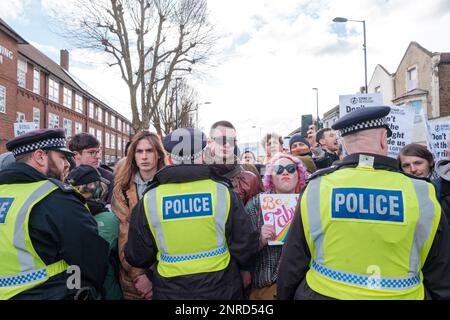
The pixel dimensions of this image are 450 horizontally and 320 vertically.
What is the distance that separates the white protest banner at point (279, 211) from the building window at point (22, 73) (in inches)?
1207

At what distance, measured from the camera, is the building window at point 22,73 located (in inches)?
1075

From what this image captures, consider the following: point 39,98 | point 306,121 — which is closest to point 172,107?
point 39,98

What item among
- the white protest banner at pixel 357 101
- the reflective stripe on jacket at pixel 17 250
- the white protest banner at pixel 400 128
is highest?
the white protest banner at pixel 357 101

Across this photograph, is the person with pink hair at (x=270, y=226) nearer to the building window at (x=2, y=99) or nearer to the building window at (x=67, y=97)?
the building window at (x=2, y=99)

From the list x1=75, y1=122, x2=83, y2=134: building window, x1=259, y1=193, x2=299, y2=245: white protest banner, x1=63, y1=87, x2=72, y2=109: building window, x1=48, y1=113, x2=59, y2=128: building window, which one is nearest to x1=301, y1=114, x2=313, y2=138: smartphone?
x1=259, y1=193, x2=299, y2=245: white protest banner

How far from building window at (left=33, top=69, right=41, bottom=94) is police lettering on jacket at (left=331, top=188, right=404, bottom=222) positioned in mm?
34677

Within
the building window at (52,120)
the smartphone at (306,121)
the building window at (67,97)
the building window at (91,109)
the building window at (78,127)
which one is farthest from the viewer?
the building window at (91,109)

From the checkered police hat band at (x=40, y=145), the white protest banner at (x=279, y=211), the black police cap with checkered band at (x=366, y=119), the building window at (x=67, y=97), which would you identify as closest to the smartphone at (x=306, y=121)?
the white protest banner at (x=279, y=211)

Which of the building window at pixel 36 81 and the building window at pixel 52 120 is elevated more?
the building window at pixel 36 81

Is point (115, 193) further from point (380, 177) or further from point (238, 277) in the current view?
point (380, 177)

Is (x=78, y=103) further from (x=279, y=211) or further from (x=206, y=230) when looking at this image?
(x=206, y=230)

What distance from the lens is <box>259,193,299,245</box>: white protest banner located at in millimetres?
2863
